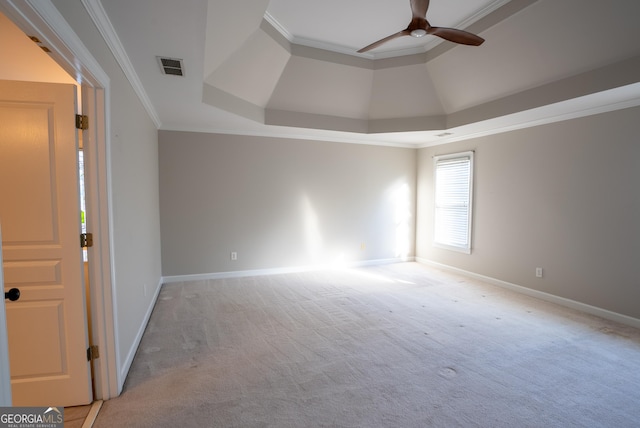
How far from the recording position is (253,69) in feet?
12.5

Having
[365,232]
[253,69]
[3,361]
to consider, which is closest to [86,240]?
[3,361]

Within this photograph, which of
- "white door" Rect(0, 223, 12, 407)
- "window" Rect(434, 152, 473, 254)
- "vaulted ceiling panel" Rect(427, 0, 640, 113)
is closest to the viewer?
"white door" Rect(0, 223, 12, 407)

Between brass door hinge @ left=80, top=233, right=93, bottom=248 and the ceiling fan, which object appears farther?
the ceiling fan

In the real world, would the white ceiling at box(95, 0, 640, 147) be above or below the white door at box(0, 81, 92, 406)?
above

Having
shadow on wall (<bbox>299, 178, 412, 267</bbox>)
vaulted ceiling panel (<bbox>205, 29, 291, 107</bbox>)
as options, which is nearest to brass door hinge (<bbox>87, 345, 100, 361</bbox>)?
vaulted ceiling panel (<bbox>205, 29, 291, 107</bbox>)

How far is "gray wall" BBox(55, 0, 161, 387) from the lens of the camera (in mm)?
1942

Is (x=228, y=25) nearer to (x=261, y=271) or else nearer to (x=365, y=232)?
Result: (x=261, y=271)

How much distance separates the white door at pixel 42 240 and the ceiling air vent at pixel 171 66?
0.79 metres

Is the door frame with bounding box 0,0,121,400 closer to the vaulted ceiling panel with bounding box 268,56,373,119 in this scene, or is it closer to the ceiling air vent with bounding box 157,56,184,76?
the ceiling air vent with bounding box 157,56,184,76

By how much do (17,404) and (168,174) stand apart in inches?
134

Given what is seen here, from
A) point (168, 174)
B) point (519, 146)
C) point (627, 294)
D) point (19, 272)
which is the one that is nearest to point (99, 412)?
point (19, 272)

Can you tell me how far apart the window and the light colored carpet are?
145 centimetres

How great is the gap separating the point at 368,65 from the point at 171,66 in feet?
9.12

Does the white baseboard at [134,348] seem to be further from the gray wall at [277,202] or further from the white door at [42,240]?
the gray wall at [277,202]
